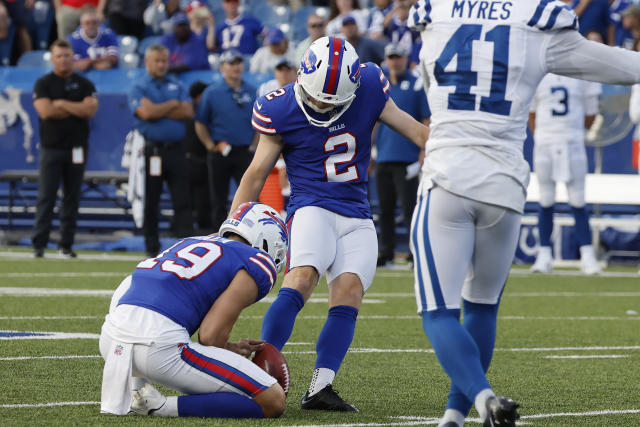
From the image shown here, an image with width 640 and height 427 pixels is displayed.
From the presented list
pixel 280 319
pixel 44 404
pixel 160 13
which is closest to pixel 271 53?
pixel 160 13

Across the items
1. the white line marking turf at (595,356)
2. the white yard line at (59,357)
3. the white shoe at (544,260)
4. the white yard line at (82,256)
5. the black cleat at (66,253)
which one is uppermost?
the white yard line at (59,357)

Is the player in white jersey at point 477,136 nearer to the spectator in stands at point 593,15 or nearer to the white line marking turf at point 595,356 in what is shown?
the white line marking turf at point 595,356

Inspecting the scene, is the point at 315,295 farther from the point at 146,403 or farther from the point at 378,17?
the point at 378,17

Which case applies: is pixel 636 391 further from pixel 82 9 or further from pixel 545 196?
pixel 82 9

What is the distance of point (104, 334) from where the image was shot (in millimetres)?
4172

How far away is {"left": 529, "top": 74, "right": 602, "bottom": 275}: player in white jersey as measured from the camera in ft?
36.5

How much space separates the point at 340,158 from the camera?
4785 mm

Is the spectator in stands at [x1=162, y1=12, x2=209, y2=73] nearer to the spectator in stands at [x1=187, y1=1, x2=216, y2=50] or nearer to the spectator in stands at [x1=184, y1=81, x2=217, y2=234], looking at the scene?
the spectator in stands at [x1=187, y1=1, x2=216, y2=50]

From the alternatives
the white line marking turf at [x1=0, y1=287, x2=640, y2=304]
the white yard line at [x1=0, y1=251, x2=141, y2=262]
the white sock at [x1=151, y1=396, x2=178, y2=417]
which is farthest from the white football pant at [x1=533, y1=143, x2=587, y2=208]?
the white sock at [x1=151, y1=396, x2=178, y2=417]

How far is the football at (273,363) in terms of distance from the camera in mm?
4310

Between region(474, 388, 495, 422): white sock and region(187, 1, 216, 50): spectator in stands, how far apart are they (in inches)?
500

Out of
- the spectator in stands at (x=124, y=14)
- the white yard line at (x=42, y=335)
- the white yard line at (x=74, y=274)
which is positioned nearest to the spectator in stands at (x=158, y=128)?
the white yard line at (x=74, y=274)

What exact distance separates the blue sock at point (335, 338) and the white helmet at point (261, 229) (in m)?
0.33

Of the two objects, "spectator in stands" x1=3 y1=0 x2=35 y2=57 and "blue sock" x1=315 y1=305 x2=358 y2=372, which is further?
"spectator in stands" x1=3 y1=0 x2=35 y2=57
